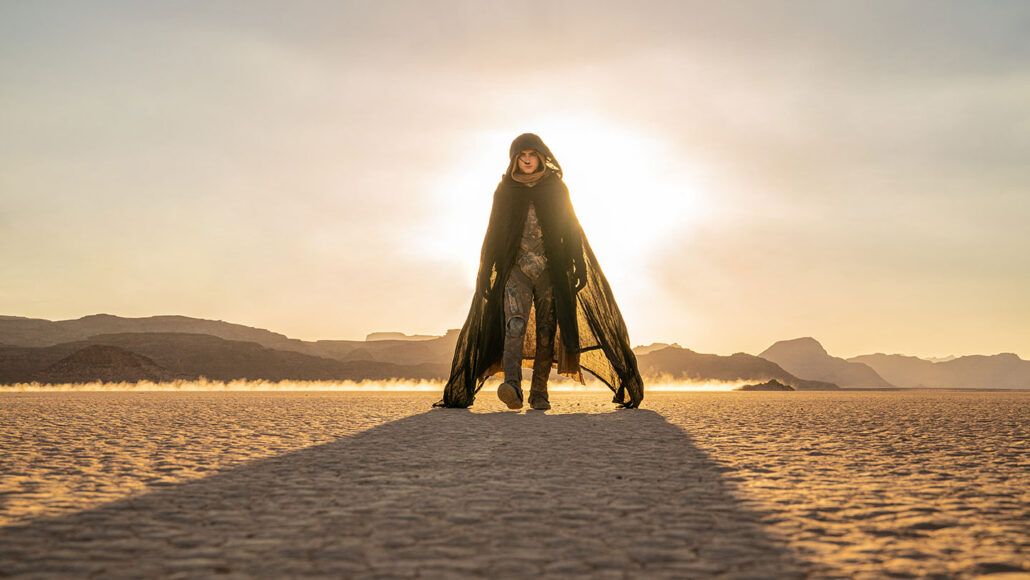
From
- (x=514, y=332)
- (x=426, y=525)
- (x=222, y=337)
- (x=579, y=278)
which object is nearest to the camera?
(x=426, y=525)

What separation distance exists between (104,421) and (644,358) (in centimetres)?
5534

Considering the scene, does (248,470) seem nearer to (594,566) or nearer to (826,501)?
(594,566)

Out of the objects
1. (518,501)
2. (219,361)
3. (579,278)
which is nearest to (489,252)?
(579,278)

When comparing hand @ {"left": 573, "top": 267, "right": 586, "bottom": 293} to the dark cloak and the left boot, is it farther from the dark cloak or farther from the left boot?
the left boot

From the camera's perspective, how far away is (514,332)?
27.7 feet

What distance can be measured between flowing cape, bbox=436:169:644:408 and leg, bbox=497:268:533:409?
113 millimetres

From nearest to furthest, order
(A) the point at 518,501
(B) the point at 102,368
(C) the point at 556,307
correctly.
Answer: (A) the point at 518,501, (C) the point at 556,307, (B) the point at 102,368

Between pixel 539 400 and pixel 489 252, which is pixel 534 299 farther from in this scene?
pixel 539 400

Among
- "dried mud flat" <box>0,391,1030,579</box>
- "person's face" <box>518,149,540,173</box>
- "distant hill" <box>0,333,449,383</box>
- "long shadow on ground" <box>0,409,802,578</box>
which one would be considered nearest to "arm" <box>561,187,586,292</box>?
"person's face" <box>518,149,540,173</box>

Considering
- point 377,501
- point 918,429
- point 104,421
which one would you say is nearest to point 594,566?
point 377,501

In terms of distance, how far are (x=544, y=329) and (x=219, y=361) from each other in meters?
44.4

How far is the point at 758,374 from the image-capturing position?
62250mm

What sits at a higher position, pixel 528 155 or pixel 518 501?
pixel 528 155

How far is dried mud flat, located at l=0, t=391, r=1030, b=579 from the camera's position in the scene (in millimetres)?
2412
